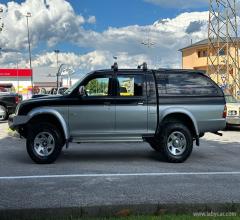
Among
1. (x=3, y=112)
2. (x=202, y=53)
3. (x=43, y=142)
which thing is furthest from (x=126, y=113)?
(x=202, y=53)

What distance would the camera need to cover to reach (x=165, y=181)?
8.34 meters

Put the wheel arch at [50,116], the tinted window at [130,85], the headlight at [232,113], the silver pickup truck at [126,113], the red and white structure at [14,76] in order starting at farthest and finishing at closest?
the red and white structure at [14,76], the headlight at [232,113], the tinted window at [130,85], the silver pickup truck at [126,113], the wheel arch at [50,116]

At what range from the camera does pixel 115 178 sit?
28.2 ft

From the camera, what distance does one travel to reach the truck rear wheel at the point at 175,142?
1053 centimetres

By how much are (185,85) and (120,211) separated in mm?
5298

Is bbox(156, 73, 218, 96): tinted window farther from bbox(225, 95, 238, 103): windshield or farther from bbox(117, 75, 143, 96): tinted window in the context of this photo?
bbox(225, 95, 238, 103): windshield

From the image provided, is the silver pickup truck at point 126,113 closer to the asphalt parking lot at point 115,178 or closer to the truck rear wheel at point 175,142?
the truck rear wheel at point 175,142

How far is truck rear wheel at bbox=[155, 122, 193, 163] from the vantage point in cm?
1053

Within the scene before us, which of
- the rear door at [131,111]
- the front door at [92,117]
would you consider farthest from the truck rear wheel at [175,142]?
the front door at [92,117]

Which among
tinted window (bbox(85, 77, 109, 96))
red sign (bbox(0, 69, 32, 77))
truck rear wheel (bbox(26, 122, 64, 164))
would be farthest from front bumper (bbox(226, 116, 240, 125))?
red sign (bbox(0, 69, 32, 77))

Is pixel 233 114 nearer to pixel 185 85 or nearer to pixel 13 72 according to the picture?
pixel 185 85

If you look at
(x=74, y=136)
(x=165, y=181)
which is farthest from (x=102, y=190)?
(x=74, y=136)

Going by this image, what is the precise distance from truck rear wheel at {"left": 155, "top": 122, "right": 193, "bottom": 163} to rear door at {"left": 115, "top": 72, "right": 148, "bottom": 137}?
464 mm

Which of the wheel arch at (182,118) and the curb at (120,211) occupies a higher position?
the wheel arch at (182,118)
